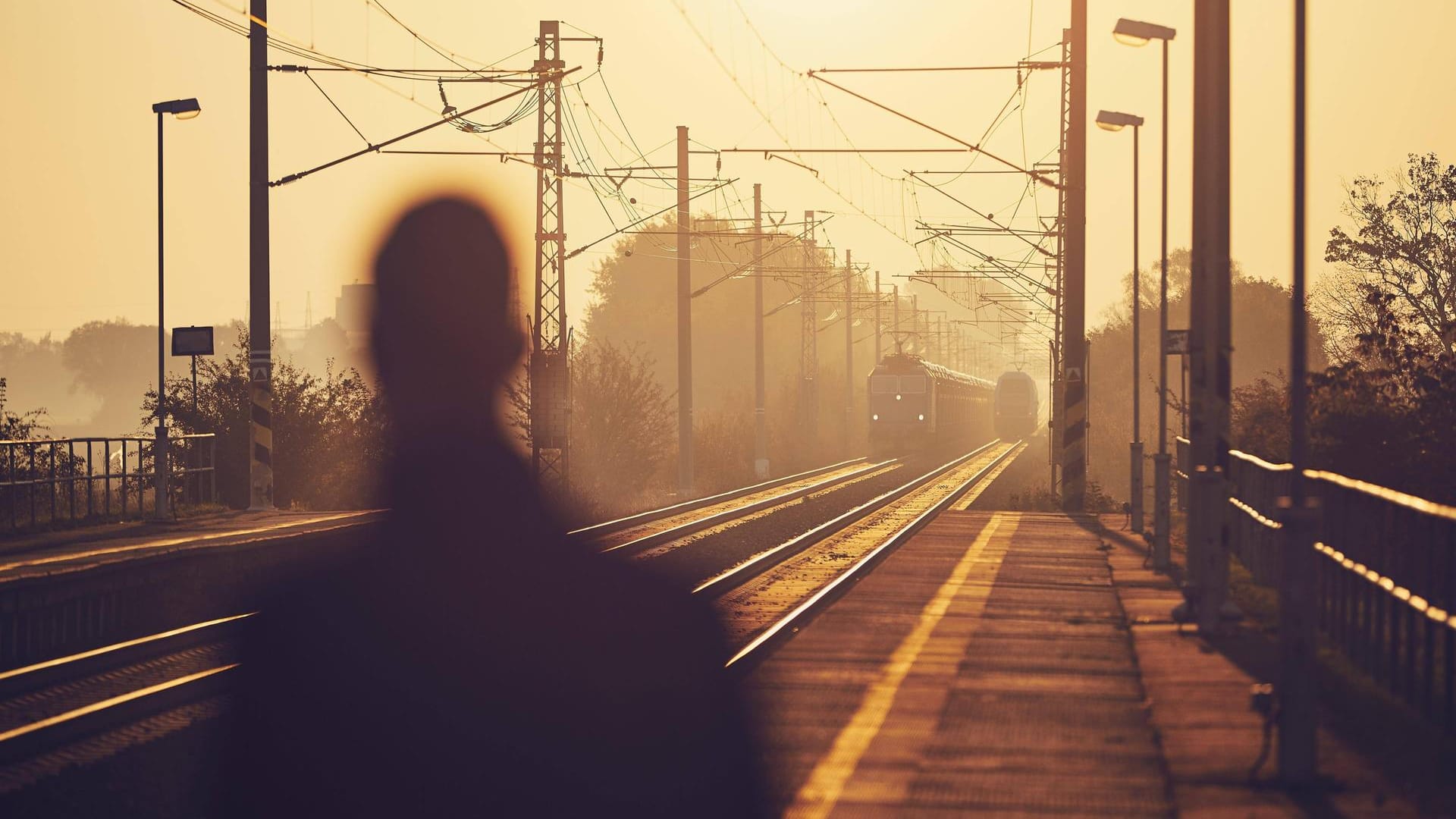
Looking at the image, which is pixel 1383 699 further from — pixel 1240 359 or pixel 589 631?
pixel 1240 359

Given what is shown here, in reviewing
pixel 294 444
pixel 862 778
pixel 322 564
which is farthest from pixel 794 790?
pixel 294 444

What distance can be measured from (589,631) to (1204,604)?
4.95 metres

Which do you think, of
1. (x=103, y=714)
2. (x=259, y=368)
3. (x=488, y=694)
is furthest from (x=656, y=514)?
(x=103, y=714)

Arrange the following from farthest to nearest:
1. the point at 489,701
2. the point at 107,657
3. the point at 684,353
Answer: the point at 684,353 < the point at 107,657 < the point at 489,701

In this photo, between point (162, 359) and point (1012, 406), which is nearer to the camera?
point (162, 359)

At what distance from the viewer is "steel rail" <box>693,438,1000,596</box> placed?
17.0 meters

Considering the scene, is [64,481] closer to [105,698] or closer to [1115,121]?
[105,698]

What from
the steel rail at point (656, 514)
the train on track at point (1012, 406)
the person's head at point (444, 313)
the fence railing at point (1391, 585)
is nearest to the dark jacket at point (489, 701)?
the fence railing at point (1391, 585)

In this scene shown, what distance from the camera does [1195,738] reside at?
903cm

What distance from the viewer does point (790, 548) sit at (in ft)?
71.1

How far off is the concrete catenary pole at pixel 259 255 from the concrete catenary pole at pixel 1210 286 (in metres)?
18.0

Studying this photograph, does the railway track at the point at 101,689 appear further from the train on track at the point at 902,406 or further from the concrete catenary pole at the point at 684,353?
the train on track at the point at 902,406

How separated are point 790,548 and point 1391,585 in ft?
40.2

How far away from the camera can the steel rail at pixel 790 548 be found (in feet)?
55.9
